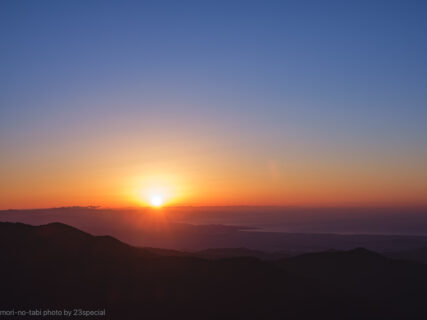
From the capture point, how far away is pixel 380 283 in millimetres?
42844

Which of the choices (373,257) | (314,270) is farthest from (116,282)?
(373,257)

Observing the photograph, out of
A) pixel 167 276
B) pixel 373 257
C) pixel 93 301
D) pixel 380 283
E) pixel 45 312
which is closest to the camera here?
pixel 45 312

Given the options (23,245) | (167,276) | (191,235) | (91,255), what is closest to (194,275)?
(167,276)

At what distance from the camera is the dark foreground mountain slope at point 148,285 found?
26.2m

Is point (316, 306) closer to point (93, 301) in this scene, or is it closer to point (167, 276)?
point (167, 276)

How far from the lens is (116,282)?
93.5 ft

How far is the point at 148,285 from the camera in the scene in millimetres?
28766

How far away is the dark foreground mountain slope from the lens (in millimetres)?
26250

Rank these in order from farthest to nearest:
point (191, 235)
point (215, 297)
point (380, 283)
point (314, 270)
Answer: point (191, 235)
point (314, 270)
point (380, 283)
point (215, 297)

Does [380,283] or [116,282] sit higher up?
[116,282]

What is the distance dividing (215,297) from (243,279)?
3.62 meters

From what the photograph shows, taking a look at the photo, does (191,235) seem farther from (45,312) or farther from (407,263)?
(45,312)

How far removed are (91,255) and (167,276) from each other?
5614 millimetres

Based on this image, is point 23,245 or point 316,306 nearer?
point 316,306
